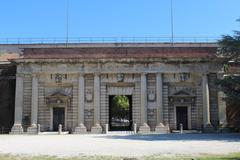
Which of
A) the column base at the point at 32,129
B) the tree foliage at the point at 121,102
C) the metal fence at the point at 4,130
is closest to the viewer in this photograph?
the column base at the point at 32,129

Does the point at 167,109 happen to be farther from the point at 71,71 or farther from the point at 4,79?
the point at 4,79

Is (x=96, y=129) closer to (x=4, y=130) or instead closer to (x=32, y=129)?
(x=32, y=129)

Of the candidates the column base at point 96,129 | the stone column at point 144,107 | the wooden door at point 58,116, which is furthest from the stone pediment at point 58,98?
the stone column at point 144,107

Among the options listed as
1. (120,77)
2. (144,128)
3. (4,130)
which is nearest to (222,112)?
(144,128)

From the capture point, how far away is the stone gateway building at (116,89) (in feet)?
123

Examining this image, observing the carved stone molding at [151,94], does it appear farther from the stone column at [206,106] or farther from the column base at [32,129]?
the column base at [32,129]

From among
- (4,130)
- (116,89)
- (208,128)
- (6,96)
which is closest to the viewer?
(208,128)

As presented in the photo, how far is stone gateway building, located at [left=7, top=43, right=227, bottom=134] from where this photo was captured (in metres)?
37.5

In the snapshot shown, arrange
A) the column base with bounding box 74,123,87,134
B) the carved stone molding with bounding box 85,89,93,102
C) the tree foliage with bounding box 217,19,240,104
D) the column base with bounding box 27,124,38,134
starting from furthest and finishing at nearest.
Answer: the carved stone molding with bounding box 85,89,93,102 → the column base with bounding box 27,124,38,134 → the column base with bounding box 74,123,87,134 → the tree foliage with bounding box 217,19,240,104

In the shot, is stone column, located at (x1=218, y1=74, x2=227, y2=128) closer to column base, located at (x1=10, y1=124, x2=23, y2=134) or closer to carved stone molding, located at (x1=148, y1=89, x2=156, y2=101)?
carved stone molding, located at (x1=148, y1=89, x2=156, y2=101)

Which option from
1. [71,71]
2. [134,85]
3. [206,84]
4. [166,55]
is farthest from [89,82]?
[206,84]

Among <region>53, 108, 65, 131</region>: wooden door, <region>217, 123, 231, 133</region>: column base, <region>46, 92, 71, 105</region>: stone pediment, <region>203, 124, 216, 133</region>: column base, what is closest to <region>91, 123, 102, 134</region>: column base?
<region>53, 108, 65, 131</region>: wooden door

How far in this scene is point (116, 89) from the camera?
38312mm

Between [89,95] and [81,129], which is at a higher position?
[89,95]
